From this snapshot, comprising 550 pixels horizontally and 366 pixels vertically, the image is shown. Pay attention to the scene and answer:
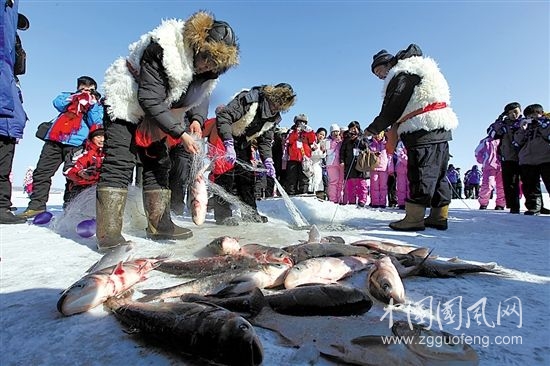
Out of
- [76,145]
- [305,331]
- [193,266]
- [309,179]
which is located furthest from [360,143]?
[305,331]

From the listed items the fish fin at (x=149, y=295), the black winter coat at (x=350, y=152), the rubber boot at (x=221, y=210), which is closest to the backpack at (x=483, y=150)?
the black winter coat at (x=350, y=152)

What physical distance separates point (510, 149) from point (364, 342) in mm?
7572

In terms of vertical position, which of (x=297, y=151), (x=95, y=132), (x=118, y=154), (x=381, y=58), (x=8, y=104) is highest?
(x=381, y=58)

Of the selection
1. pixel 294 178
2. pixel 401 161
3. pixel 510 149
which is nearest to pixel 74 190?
pixel 294 178

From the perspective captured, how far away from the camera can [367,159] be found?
8805mm

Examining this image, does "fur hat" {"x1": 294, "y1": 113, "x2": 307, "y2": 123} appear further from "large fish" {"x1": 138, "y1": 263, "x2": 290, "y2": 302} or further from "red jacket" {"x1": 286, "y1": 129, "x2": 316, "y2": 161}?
"large fish" {"x1": 138, "y1": 263, "x2": 290, "y2": 302}

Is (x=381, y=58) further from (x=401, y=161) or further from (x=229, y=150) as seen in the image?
(x=401, y=161)

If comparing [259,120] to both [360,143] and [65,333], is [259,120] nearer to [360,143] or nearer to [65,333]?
[65,333]

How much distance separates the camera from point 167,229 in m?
3.71

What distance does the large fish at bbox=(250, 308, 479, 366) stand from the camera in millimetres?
1221

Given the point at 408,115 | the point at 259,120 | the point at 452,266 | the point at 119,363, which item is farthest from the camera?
the point at 259,120

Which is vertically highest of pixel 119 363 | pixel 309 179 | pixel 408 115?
pixel 408 115

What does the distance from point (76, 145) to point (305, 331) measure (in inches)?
219

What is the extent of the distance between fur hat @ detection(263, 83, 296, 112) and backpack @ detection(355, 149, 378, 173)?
4.22m
